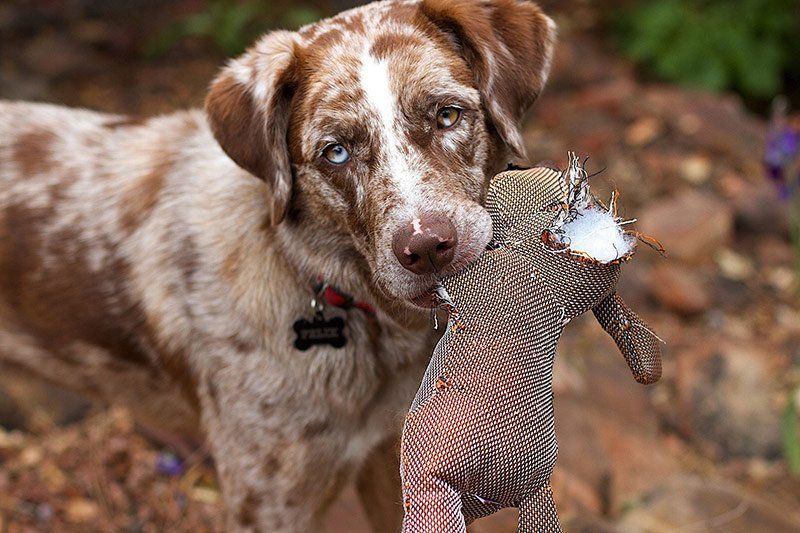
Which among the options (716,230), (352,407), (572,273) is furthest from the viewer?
(716,230)

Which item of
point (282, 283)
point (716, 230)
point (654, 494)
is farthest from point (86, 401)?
point (716, 230)

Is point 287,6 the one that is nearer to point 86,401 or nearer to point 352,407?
point 86,401

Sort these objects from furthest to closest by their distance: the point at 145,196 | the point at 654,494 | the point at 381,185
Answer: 1. the point at 654,494
2. the point at 145,196
3. the point at 381,185

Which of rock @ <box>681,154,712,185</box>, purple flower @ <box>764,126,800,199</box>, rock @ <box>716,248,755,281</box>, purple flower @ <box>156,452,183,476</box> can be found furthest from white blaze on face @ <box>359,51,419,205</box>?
rock @ <box>681,154,712,185</box>

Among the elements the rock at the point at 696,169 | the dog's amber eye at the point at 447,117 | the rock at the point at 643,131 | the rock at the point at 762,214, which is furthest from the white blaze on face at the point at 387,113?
the rock at the point at 643,131

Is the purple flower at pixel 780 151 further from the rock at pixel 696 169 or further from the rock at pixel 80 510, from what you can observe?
the rock at pixel 80 510

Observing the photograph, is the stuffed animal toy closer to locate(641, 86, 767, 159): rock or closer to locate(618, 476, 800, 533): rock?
locate(618, 476, 800, 533): rock

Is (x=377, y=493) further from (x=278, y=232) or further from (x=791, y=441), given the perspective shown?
(x=791, y=441)

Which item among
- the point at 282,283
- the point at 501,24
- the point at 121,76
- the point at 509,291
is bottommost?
the point at 121,76
